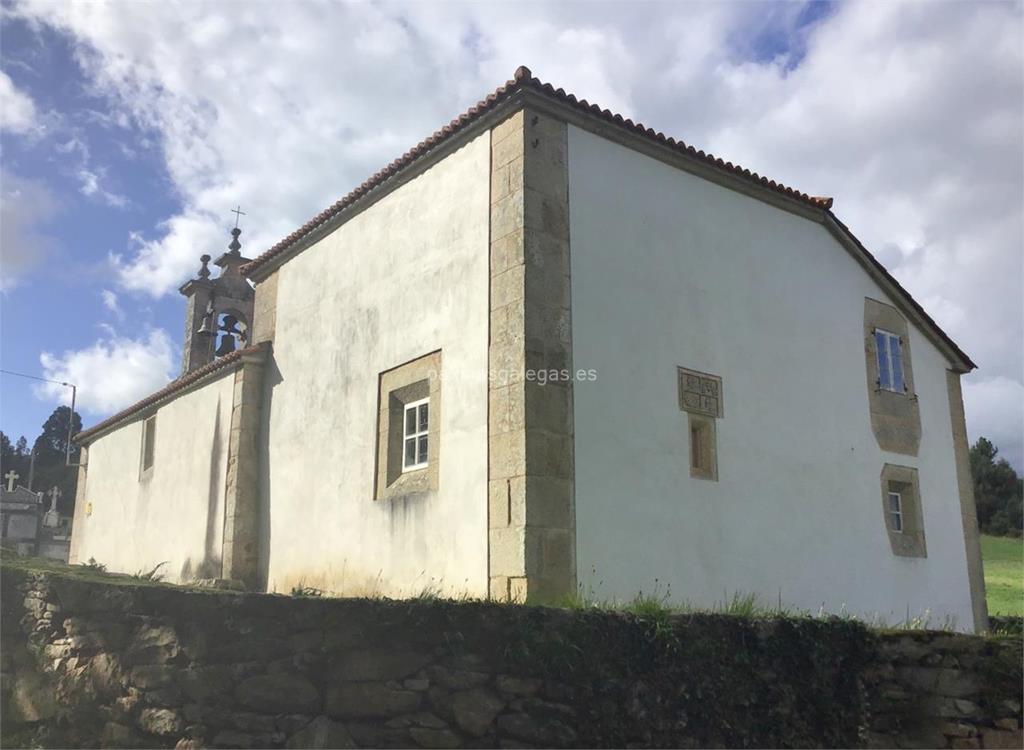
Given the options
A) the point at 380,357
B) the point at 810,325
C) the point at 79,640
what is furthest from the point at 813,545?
the point at 79,640

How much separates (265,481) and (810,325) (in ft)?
24.7

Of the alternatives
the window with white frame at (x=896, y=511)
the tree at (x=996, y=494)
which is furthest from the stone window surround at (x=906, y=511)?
the tree at (x=996, y=494)

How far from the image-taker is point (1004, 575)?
22781 mm

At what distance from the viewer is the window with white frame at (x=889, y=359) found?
12.1 meters

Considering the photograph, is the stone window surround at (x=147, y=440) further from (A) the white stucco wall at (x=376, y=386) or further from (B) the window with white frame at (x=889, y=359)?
(B) the window with white frame at (x=889, y=359)

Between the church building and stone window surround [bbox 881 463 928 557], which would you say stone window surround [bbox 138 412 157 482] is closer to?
the church building

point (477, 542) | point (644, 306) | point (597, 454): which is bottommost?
point (477, 542)

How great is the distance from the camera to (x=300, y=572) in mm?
10820

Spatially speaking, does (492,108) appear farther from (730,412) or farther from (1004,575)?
(1004,575)

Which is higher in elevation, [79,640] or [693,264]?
[693,264]

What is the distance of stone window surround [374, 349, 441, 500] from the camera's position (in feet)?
29.9

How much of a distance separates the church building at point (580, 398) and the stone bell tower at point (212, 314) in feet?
15.5

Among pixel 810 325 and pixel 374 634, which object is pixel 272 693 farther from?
pixel 810 325

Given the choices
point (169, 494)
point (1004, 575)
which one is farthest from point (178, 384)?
point (1004, 575)
